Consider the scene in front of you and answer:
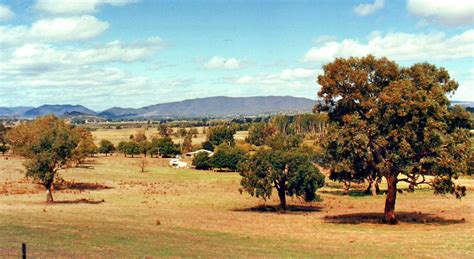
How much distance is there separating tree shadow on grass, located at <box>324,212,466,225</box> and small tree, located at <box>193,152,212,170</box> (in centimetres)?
8741

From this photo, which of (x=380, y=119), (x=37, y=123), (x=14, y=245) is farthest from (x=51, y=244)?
(x=37, y=123)

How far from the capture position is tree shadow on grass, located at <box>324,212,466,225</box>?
153 ft

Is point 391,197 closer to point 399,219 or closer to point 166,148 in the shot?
point 399,219

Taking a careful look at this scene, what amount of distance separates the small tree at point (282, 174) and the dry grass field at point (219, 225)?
3097 millimetres

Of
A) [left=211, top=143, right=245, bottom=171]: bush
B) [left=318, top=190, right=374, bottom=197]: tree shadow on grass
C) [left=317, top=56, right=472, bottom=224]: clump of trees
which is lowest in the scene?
[left=318, top=190, right=374, bottom=197]: tree shadow on grass

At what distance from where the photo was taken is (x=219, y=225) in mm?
44438

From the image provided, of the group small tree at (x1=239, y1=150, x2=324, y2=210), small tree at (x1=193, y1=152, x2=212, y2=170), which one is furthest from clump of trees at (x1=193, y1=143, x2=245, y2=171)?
small tree at (x1=239, y1=150, x2=324, y2=210)

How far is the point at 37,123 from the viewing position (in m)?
133

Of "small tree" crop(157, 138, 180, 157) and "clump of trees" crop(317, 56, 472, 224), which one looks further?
"small tree" crop(157, 138, 180, 157)

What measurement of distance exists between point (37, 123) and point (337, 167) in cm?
11016

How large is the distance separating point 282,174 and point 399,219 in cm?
1461

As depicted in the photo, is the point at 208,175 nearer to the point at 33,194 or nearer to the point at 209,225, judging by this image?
the point at 33,194

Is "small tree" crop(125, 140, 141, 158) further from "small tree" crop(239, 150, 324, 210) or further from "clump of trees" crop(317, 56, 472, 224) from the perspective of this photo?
"clump of trees" crop(317, 56, 472, 224)

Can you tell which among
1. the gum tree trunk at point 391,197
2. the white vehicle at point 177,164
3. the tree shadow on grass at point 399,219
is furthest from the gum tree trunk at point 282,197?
the white vehicle at point 177,164
